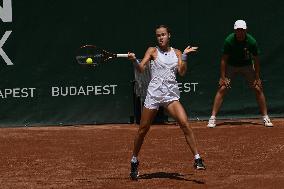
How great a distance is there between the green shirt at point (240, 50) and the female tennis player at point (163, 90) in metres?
4.11

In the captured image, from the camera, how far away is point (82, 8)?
13.0m

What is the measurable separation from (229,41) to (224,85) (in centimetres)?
79

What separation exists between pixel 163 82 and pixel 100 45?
542cm

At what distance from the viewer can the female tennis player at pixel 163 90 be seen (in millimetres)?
7613

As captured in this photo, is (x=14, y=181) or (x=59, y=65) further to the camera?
(x=59, y=65)

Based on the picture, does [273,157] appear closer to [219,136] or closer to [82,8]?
[219,136]

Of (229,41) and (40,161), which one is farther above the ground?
(229,41)

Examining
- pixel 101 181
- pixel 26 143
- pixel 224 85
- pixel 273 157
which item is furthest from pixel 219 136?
pixel 101 181

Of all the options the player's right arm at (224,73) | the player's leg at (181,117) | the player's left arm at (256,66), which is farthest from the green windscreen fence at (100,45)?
the player's leg at (181,117)

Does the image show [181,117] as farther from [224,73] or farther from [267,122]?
[267,122]

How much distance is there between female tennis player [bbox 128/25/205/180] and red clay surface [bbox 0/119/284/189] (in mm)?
430

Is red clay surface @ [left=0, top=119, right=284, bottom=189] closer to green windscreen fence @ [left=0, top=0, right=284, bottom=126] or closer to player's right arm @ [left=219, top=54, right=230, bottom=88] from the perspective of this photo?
green windscreen fence @ [left=0, top=0, right=284, bottom=126]

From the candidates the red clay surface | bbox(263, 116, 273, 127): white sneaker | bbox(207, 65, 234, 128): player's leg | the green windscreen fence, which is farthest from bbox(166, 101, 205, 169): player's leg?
the green windscreen fence

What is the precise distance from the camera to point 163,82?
7.70 m
